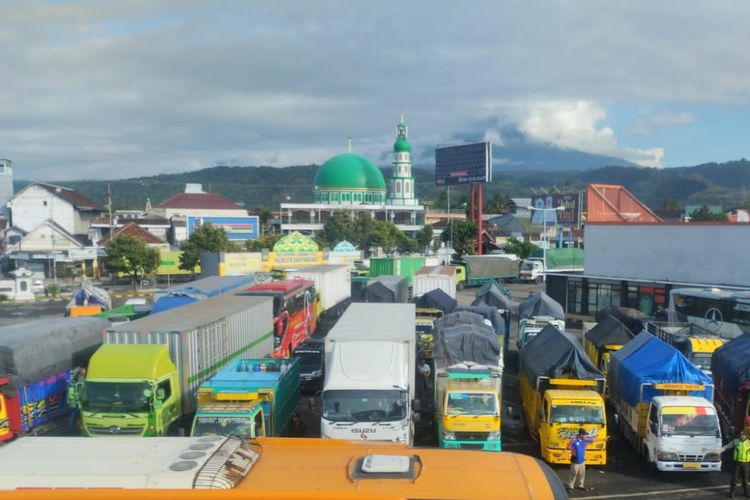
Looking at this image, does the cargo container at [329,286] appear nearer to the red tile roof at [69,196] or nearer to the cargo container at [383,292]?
the cargo container at [383,292]

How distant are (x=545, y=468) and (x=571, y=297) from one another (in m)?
30.1

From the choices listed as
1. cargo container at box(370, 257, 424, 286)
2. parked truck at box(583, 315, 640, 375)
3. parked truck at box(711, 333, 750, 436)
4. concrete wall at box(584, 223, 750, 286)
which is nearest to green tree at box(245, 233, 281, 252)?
cargo container at box(370, 257, 424, 286)

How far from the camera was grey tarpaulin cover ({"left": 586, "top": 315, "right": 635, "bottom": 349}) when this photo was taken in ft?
66.0

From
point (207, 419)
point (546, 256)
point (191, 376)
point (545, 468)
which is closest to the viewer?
point (545, 468)

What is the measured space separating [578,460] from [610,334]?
890cm

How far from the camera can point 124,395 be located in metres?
13.0

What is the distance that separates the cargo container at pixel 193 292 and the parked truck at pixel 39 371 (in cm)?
542

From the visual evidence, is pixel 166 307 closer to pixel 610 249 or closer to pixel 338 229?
pixel 610 249

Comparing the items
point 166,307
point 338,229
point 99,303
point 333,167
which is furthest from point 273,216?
point 166,307

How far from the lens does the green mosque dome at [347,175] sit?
103250 mm

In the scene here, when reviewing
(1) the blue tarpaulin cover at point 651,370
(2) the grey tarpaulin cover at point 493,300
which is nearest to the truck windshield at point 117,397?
(1) the blue tarpaulin cover at point 651,370

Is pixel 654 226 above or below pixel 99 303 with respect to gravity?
above

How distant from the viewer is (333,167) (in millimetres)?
104812

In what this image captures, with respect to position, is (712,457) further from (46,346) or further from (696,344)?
(46,346)
